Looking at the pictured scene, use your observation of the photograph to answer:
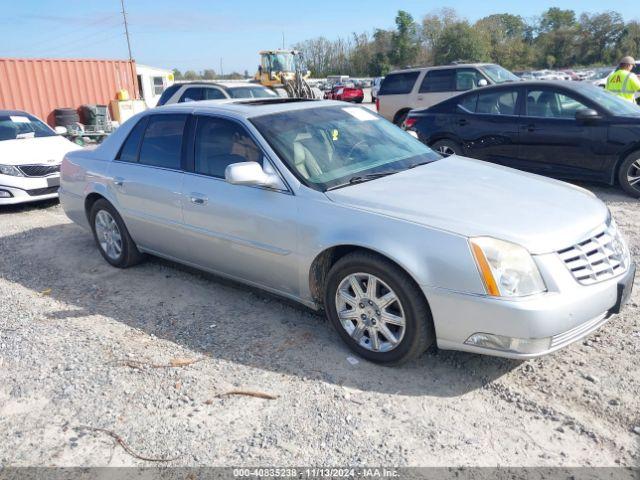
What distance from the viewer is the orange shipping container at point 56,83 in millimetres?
16938

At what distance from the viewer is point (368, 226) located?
3264 millimetres

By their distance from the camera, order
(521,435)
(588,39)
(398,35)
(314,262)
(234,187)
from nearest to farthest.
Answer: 1. (521,435)
2. (314,262)
3. (234,187)
4. (588,39)
5. (398,35)

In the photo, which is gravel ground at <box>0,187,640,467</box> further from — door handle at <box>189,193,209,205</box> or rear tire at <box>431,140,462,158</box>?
rear tire at <box>431,140,462,158</box>

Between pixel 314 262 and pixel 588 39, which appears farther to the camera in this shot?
pixel 588 39

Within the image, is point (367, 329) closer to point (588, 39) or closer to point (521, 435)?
point (521, 435)

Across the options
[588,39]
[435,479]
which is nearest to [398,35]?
[588,39]

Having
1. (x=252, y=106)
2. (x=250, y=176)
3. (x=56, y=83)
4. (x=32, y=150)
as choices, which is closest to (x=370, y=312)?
(x=250, y=176)

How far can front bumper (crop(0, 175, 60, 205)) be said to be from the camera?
7789 mm

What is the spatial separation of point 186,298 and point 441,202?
2380 mm

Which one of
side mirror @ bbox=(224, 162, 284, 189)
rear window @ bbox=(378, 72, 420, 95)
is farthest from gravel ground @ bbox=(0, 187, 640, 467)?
rear window @ bbox=(378, 72, 420, 95)

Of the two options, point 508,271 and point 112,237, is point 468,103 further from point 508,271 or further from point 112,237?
point 508,271

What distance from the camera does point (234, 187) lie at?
13.1 feet

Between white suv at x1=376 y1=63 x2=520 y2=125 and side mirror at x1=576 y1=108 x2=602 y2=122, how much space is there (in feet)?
18.6

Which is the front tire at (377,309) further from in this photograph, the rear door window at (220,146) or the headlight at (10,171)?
the headlight at (10,171)
